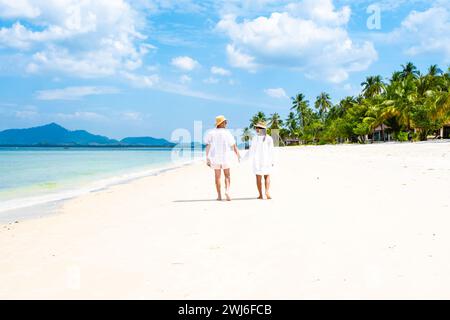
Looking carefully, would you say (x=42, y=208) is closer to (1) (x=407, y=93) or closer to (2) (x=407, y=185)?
(2) (x=407, y=185)

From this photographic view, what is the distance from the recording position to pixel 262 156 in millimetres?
8586

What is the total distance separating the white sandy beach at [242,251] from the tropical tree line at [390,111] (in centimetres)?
4609

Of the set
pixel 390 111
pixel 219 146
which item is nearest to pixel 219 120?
pixel 219 146

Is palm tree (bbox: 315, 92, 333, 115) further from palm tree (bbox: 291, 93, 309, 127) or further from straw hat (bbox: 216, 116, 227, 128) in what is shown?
straw hat (bbox: 216, 116, 227, 128)

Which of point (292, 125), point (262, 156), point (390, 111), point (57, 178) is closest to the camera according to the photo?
point (262, 156)

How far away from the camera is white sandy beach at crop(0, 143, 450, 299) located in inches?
134

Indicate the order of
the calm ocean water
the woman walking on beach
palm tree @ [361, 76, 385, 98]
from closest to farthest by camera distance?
the woman walking on beach, the calm ocean water, palm tree @ [361, 76, 385, 98]

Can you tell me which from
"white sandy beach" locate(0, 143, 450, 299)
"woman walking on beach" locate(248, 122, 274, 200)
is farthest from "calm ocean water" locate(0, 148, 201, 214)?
"woman walking on beach" locate(248, 122, 274, 200)

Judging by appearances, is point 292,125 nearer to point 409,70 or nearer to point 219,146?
point 409,70

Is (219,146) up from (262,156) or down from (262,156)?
up

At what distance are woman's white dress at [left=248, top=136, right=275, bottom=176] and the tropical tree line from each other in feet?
146

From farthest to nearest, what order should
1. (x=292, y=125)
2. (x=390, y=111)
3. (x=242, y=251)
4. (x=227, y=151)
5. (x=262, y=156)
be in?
(x=292, y=125)
(x=390, y=111)
(x=227, y=151)
(x=262, y=156)
(x=242, y=251)

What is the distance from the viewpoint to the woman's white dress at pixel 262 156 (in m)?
8.57
